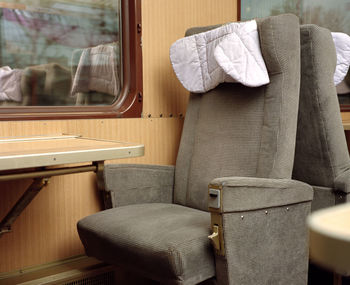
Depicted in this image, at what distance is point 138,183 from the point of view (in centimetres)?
230

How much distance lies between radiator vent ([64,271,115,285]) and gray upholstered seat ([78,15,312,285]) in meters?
0.30

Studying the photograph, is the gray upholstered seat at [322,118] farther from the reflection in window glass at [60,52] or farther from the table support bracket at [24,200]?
the table support bracket at [24,200]

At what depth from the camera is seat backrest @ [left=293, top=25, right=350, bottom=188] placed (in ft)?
6.88

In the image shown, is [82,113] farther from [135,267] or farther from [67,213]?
[135,267]

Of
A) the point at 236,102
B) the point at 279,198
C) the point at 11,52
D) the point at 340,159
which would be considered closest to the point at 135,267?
the point at 279,198

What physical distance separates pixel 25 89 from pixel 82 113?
1.06 feet

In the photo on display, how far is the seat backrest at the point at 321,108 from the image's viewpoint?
6.88 ft

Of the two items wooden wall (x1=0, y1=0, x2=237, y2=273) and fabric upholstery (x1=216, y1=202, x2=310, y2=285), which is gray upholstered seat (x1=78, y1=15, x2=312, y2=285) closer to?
fabric upholstery (x1=216, y1=202, x2=310, y2=285)

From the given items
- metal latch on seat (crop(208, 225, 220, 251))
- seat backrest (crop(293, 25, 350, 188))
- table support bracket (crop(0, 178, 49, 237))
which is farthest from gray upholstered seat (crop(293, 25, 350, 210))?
table support bracket (crop(0, 178, 49, 237))

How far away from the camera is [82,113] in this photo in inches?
94.8

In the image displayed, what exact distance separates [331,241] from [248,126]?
1.72 m

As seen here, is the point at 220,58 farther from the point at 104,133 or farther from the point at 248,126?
the point at 104,133

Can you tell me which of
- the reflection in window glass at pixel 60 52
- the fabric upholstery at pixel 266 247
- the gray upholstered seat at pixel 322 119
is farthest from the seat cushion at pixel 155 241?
the reflection in window glass at pixel 60 52

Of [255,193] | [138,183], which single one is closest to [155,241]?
[255,193]
